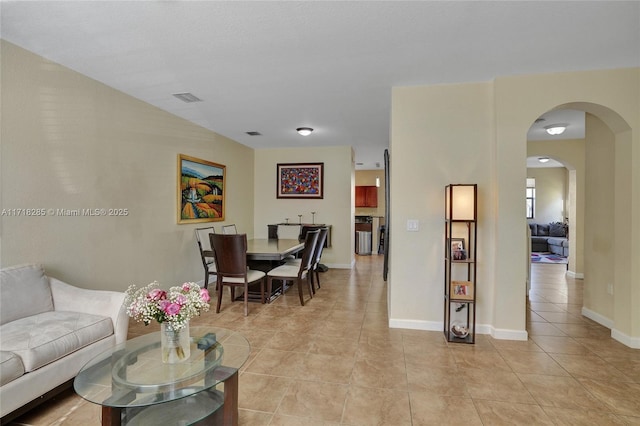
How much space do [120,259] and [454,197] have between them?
372 cm

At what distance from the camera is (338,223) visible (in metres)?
6.72

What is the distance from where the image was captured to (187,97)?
12.3 feet

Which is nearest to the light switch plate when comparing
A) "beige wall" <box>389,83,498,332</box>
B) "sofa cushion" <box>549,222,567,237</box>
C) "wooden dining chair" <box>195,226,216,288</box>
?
"beige wall" <box>389,83,498,332</box>

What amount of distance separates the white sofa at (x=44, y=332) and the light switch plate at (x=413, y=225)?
9.13 feet

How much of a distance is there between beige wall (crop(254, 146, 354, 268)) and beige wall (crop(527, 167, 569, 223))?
727 cm

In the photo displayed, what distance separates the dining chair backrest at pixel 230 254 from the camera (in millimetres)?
3709

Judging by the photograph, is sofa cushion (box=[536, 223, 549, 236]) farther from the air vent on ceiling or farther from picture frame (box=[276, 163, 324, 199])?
the air vent on ceiling

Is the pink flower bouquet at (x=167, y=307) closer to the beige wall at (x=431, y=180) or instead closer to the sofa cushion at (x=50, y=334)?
the sofa cushion at (x=50, y=334)

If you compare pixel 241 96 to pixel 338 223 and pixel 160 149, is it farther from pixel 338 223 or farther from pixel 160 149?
pixel 338 223

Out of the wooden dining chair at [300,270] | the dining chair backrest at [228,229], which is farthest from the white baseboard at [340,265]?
the wooden dining chair at [300,270]

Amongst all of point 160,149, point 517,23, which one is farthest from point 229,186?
point 517,23

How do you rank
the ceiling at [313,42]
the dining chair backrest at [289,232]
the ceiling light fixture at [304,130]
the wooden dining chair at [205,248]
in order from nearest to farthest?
the ceiling at [313,42] → the wooden dining chair at [205,248] → the ceiling light fixture at [304,130] → the dining chair backrest at [289,232]

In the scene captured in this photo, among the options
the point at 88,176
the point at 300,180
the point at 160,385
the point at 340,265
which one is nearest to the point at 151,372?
the point at 160,385

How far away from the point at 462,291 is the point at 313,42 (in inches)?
105
